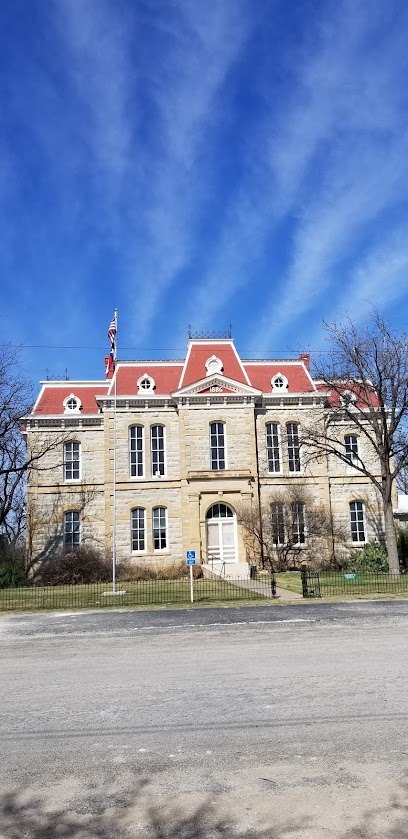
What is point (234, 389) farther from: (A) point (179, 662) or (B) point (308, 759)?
(B) point (308, 759)

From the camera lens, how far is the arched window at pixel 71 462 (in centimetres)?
3706

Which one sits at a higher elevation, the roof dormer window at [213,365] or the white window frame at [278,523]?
the roof dormer window at [213,365]

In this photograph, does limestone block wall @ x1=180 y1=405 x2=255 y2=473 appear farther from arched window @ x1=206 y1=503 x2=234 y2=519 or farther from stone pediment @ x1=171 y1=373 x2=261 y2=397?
arched window @ x1=206 y1=503 x2=234 y2=519

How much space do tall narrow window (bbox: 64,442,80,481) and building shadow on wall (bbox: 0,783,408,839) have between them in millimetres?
32201

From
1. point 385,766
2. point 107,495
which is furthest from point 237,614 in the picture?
point 107,495

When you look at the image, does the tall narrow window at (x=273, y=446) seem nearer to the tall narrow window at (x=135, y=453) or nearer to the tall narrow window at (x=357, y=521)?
the tall narrow window at (x=357, y=521)

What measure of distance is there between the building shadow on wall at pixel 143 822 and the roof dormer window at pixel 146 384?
31693mm

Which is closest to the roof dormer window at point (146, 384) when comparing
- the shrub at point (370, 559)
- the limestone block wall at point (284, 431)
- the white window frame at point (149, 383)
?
the white window frame at point (149, 383)

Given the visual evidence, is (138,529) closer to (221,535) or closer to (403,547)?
(221,535)

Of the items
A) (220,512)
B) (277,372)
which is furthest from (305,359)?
(220,512)

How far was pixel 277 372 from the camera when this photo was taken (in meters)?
38.2

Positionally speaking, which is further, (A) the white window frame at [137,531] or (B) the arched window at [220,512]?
(A) the white window frame at [137,531]

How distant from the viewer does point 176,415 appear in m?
36.2

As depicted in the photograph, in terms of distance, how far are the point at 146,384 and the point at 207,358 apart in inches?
149
